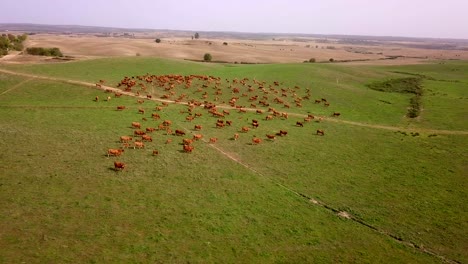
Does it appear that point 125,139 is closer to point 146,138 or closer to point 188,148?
point 146,138

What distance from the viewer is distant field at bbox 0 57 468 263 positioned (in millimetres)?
18547

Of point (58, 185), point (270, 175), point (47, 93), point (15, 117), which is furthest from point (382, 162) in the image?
point (47, 93)

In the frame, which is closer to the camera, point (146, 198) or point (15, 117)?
point (146, 198)

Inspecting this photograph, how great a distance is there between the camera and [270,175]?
27750mm

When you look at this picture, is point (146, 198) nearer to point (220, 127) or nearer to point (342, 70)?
point (220, 127)

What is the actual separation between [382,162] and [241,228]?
17.4 m

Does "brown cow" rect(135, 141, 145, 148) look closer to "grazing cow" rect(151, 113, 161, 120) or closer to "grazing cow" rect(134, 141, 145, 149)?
"grazing cow" rect(134, 141, 145, 149)

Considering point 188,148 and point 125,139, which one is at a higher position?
point 125,139

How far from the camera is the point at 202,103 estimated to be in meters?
48.9

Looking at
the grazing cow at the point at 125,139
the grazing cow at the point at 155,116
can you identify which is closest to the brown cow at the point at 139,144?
the grazing cow at the point at 125,139

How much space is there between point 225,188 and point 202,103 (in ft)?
83.8

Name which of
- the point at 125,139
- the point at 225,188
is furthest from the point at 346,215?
the point at 125,139

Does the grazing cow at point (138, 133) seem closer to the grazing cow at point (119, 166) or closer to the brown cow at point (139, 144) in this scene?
the brown cow at point (139, 144)

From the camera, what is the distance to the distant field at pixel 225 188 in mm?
18547
